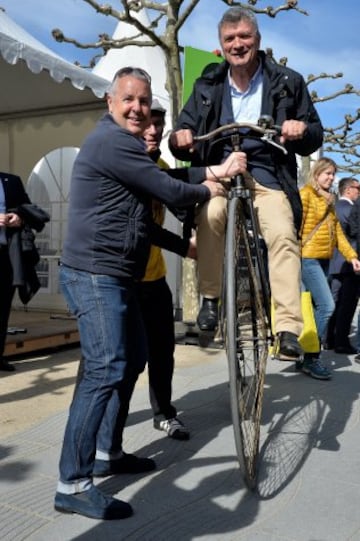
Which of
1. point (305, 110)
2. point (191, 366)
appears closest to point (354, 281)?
Answer: point (191, 366)

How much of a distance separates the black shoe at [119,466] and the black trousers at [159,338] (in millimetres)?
671

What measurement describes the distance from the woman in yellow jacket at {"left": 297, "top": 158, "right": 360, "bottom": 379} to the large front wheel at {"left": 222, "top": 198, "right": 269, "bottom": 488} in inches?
111

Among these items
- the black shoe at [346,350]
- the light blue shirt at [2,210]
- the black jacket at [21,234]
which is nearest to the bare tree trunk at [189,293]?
the black shoe at [346,350]

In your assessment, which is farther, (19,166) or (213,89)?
(19,166)

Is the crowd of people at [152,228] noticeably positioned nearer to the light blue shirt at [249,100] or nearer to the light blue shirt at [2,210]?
the light blue shirt at [249,100]

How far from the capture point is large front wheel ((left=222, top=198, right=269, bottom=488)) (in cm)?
274

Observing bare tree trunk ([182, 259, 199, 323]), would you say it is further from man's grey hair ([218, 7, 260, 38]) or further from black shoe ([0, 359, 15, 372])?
man's grey hair ([218, 7, 260, 38])

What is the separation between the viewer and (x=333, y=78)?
14250mm

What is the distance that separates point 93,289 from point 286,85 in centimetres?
149

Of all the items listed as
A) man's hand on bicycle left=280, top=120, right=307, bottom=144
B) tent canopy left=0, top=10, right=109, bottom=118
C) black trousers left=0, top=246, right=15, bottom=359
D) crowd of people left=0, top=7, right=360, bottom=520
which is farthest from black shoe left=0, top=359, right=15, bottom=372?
man's hand on bicycle left=280, top=120, right=307, bottom=144

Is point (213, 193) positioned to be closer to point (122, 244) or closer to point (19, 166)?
point (122, 244)

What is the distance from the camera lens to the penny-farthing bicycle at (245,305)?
2.75 metres

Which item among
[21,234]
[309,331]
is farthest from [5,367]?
[309,331]

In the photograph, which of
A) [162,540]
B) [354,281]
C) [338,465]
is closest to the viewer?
[162,540]
